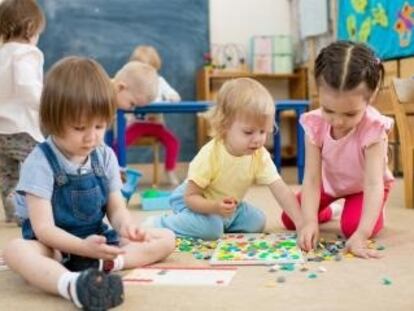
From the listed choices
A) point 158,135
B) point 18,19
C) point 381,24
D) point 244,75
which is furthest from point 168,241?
point 244,75

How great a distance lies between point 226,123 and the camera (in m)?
1.62

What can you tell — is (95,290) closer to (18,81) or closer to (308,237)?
(308,237)

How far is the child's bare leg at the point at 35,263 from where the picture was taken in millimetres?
1093

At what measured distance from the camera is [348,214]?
5.46 feet

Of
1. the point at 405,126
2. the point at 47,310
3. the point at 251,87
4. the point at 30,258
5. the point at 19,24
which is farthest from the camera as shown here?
Result: the point at 405,126

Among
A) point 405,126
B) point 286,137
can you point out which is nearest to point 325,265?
point 405,126

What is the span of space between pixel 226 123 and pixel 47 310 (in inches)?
29.2

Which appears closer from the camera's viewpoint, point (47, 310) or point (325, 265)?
point (47, 310)

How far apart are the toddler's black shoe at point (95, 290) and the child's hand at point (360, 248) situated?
2.03ft

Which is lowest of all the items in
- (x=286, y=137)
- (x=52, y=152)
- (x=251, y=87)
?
(x=286, y=137)

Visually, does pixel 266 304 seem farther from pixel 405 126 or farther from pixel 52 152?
pixel 405 126

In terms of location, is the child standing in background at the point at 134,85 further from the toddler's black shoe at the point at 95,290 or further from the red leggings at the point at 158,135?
the toddler's black shoe at the point at 95,290

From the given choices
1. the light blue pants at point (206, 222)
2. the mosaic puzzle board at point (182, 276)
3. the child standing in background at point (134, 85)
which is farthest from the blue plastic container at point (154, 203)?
the mosaic puzzle board at point (182, 276)

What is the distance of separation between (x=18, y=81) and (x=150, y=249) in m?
1.01
